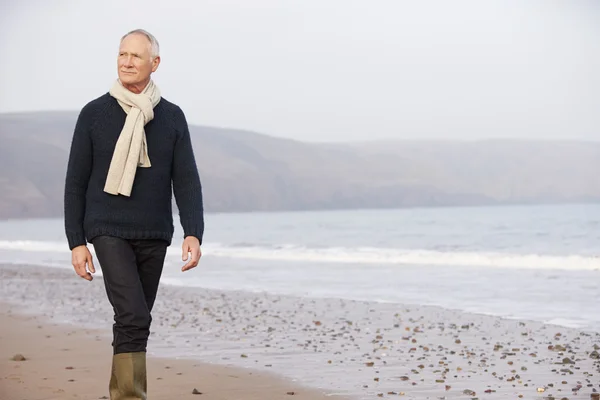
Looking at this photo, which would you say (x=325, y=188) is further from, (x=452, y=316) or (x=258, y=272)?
(x=452, y=316)

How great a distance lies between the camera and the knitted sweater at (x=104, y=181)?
11.4ft

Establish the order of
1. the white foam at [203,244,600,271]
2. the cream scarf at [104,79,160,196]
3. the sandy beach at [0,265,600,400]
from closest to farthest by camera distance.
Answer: the cream scarf at [104,79,160,196], the sandy beach at [0,265,600,400], the white foam at [203,244,600,271]

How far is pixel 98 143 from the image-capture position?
349 cm

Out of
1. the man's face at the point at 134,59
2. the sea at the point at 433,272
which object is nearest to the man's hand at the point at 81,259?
the man's face at the point at 134,59

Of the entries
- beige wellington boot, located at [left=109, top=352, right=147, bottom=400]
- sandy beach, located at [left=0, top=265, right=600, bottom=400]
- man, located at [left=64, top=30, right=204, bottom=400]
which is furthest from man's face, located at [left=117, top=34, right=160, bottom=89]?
sandy beach, located at [left=0, top=265, right=600, bottom=400]

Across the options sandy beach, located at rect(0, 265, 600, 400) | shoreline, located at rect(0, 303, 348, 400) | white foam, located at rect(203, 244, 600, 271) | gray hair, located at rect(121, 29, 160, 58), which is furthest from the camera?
white foam, located at rect(203, 244, 600, 271)

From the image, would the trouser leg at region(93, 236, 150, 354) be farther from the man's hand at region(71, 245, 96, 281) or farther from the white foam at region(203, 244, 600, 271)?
the white foam at region(203, 244, 600, 271)

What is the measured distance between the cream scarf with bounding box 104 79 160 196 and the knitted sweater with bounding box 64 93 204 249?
0.15 feet

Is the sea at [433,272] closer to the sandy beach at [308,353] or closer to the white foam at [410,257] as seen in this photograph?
the white foam at [410,257]

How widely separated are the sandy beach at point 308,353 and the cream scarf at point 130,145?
1978 mm

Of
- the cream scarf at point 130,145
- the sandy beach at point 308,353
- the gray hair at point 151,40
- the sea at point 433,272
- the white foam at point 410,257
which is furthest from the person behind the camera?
the white foam at point 410,257

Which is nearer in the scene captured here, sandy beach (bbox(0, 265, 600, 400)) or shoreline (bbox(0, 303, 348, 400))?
shoreline (bbox(0, 303, 348, 400))

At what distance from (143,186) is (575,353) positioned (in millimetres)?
4295

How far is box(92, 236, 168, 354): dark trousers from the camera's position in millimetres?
3438
